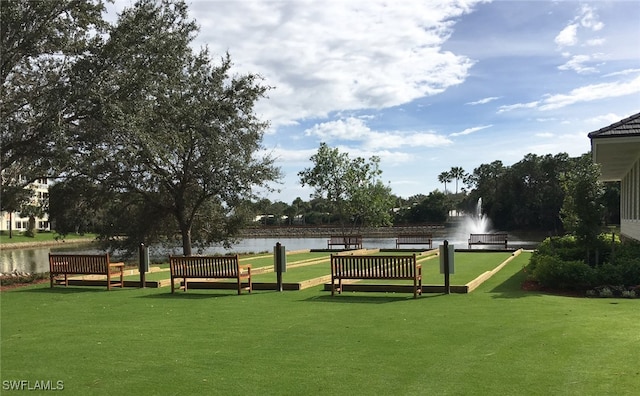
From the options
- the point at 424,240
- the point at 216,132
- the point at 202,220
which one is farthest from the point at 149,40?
the point at 424,240

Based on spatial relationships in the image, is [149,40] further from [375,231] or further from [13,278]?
[375,231]

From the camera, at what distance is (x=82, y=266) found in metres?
13.8

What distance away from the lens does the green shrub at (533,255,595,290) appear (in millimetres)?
11125

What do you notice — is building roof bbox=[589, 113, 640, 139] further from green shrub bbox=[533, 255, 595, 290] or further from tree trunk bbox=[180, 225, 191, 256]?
tree trunk bbox=[180, 225, 191, 256]

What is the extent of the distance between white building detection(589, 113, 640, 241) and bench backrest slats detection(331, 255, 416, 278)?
5735mm

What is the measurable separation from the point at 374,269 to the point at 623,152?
9682mm

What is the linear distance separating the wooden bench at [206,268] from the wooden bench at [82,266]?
211cm

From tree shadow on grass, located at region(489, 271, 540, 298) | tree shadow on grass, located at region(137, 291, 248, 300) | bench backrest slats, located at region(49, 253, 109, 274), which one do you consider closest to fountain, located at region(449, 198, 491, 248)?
tree shadow on grass, located at region(489, 271, 540, 298)

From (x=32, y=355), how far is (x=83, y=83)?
10857mm

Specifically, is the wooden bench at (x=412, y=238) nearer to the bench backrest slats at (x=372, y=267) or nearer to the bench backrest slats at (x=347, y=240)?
the bench backrest slats at (x=347, y=240)

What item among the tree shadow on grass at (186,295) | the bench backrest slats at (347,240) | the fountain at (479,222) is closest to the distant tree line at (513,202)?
the fountain at (479,222)

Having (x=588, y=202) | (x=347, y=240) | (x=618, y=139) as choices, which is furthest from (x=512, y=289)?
(x=347, y=240)

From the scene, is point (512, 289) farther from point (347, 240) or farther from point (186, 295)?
point (347, 240)

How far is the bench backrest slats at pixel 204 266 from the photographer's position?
12078mm
